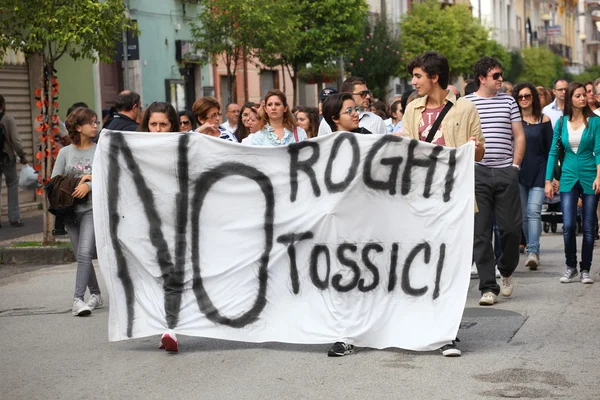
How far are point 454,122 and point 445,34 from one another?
133 feet

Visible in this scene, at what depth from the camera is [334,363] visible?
7.28m

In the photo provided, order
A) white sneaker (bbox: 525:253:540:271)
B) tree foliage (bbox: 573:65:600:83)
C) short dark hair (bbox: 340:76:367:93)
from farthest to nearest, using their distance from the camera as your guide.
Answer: tree foliage (bbox: 573:65:600:83)
white sneaker (bbox: 525:253:540:271)
short dark hair (bbox: 340:76:367:93)

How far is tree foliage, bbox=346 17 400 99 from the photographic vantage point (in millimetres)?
40094

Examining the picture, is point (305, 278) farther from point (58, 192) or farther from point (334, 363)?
point (58, 192)

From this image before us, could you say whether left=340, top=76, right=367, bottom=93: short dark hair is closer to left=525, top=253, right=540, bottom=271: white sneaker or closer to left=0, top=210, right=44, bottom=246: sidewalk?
left=525, top=253, right=540, bottom=271: white sneaker

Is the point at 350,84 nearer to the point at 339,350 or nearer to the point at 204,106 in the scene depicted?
the point at 204,106

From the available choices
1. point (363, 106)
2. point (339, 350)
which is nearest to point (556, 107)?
point (363, 106)

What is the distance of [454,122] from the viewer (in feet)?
27.6

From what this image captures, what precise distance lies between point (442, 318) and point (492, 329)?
3.41 ft

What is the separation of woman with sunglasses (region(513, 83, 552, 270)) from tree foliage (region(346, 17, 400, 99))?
26.8 m

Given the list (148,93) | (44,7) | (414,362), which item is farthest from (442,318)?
(148,93)

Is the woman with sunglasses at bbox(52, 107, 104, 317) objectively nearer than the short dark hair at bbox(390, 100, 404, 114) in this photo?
Yes

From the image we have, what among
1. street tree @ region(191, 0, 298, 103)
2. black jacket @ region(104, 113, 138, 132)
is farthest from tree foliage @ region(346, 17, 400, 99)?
black jacket @ region(104, 113, 138, 132)

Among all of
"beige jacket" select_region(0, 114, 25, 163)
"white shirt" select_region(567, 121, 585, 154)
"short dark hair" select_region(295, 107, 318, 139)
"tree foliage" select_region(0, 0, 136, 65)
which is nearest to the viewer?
"white shirt" select_region(567, 121, 585, 154)
